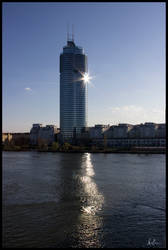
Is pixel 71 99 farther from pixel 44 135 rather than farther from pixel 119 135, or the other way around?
pixel 119 135

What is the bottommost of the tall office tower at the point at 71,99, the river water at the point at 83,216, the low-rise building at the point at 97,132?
the river water at the point at 83,216

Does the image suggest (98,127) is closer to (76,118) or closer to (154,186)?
(76,118)

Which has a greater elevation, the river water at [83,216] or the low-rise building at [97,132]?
the low-rise building at [97,132]

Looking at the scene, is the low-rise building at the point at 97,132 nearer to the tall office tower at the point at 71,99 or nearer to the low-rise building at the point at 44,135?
the tall office tower at the point at 71,99

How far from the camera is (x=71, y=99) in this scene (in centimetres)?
12094

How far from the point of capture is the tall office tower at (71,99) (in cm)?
12106

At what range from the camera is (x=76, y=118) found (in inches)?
4808

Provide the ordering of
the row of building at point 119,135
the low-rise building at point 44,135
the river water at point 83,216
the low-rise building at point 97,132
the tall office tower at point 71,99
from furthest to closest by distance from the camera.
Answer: the low-rise building at point 44,135, the tall office tower at point 71,99, the low-rise building at point 97,132, the row of building at point 119,135, the river water at point 83,216

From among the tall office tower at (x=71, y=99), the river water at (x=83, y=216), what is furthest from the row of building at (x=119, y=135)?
the river water at (x=83, y=216)

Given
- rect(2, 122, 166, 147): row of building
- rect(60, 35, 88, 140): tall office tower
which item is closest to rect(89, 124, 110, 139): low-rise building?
rect(2, 122, 166, 147): row of building

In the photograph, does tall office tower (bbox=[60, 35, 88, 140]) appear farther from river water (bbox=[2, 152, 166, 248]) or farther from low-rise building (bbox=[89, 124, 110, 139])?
river water (bbox=[2, 152, 166, 248])

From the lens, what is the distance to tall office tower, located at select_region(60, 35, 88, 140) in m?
121

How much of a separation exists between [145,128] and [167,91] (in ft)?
371

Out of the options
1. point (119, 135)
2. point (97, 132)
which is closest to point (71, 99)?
point (97, 132)
